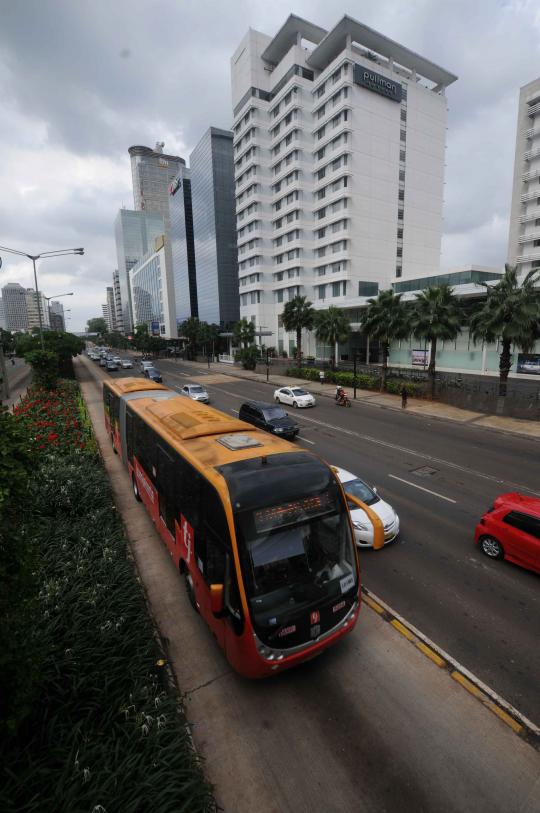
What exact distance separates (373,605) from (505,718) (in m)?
2.62

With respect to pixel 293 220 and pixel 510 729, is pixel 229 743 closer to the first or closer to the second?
pixel 510 729

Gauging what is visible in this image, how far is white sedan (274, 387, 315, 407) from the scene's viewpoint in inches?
1150

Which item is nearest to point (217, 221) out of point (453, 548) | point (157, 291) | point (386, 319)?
point (157, 291)

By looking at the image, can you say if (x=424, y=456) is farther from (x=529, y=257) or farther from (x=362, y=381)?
(x=529, y=257)

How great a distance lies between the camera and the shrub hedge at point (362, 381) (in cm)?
3203

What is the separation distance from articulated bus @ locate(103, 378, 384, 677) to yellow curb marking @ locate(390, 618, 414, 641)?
1.43 m

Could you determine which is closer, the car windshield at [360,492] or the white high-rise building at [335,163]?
the car windshield at [360,492]

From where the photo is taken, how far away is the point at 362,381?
121 feet

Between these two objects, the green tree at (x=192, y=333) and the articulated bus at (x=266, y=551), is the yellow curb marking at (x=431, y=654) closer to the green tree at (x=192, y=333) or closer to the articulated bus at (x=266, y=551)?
the articulated bus at (x=266, y=551)

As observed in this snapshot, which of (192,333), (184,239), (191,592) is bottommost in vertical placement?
(191,592)

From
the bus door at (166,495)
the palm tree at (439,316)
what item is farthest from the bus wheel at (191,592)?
the palm tree at (439,316)

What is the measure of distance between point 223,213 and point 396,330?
75.4m

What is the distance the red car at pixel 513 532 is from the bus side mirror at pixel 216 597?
7284mm

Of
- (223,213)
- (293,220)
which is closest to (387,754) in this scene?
(293,220)
